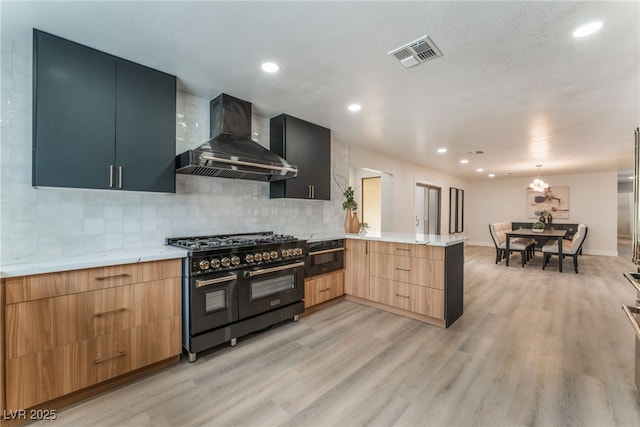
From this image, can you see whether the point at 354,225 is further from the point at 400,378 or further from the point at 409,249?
the point at 400,378

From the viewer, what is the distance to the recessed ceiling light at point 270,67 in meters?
2.15

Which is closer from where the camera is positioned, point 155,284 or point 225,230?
point 155,284

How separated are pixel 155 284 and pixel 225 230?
1.02 m

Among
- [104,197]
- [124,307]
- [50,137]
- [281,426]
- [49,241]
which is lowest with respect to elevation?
[281,426]

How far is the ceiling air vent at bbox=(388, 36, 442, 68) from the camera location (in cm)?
183

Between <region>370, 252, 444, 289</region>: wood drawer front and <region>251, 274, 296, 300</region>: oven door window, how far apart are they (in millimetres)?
1123

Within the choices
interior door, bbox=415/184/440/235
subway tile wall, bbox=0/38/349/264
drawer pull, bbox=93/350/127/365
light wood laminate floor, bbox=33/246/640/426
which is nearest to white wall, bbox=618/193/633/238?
interior door, bbox=415/184/440/235

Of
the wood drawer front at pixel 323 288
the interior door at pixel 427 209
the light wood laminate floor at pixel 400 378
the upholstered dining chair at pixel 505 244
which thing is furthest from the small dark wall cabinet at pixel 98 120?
the upholstered dining chair at pixel 505 244

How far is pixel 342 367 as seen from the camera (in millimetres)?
2166

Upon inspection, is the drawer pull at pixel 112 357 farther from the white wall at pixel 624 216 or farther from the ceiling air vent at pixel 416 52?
the white wall at pixel 624 216

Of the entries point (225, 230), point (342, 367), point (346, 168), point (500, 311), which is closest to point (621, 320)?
point (500, 311)

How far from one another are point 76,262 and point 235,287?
111 centimetres

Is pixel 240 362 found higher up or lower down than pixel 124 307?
lower down

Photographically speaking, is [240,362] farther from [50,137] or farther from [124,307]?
[50,137]
